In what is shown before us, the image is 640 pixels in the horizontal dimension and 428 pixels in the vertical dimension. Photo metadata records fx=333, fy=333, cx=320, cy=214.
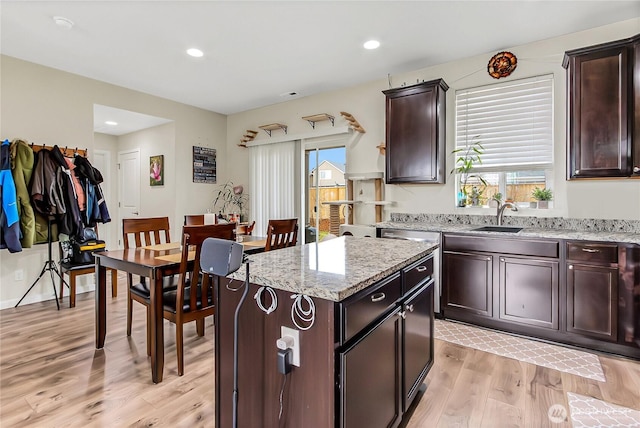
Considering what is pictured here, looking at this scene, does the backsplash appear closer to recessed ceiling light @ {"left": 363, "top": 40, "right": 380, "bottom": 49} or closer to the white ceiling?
the white ceiling

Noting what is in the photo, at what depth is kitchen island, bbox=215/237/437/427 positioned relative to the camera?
1102 millimetres

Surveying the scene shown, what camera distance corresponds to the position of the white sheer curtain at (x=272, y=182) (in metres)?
5.01

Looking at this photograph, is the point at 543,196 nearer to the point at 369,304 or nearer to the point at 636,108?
the point at 636,108

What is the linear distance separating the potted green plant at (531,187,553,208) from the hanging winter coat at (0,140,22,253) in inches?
198

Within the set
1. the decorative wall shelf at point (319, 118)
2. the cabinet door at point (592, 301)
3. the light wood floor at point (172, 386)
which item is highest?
the decorative wall shelf at point (319, 118)

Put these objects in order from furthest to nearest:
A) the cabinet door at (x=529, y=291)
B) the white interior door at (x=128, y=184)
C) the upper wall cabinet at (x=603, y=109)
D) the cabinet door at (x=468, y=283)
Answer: the white interior door at (x=128, y=184) < the cabinet door at (x=468, y=283) < the cabinet door at (x=529, y=291) < the upper wall cabinet at (x=603, y=109)

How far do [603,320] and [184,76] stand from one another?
4.76m

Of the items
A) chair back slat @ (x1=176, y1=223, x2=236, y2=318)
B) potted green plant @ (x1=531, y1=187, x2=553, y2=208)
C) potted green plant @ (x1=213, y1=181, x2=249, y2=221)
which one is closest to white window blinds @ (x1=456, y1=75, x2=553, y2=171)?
potted green plant @ (x1=531, y1=187, x2=553, y2=208)

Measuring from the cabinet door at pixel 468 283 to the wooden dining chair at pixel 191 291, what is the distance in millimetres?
2042

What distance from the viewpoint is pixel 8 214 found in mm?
3176

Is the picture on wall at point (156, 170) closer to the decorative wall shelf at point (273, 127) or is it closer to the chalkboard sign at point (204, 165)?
the chalkboard sign at point (204, 165)

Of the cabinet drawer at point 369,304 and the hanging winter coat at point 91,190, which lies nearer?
the cabinet drawer at point 369,304

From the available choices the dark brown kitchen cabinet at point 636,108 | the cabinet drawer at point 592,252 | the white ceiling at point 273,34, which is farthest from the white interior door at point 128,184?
the dark brown kitchen cabinet at point 636,108

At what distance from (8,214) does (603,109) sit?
5.32 metres
